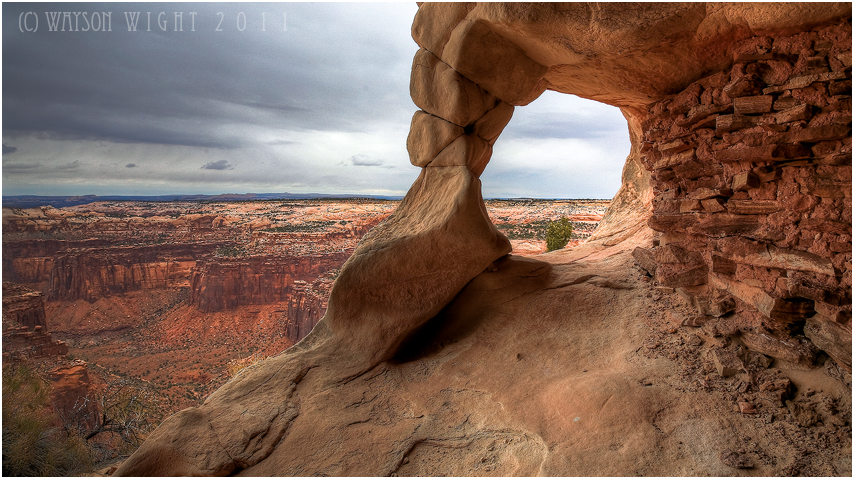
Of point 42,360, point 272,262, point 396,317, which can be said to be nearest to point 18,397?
point 42,360

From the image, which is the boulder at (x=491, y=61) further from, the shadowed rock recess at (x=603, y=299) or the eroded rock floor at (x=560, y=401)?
the eroded rock floor at (x=560, y=401)

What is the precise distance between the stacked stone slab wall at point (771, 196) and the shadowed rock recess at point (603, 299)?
0.02m

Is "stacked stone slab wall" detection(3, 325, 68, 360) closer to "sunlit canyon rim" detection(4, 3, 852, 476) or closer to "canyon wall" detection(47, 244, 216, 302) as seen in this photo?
"canyon wall" detection(47, 244, 216, 302)

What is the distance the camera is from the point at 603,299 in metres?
5.32

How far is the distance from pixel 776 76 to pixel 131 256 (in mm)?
40658

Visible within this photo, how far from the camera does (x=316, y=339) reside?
19.5 feet

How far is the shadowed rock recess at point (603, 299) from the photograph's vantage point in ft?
10.8

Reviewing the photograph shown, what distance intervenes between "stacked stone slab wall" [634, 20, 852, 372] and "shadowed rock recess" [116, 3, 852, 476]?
0.02m

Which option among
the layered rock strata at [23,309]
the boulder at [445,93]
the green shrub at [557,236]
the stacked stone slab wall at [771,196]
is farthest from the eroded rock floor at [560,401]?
the layered rock strata at [23,309]

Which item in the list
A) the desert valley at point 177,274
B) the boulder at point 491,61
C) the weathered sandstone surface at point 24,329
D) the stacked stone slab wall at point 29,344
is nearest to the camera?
the boulder at point 491,61

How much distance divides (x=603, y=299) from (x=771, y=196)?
2050mm

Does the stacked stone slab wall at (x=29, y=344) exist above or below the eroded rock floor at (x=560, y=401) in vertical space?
below

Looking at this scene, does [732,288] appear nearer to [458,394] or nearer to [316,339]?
[458,394]

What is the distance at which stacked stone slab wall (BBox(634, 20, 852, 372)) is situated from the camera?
332 centimetres
